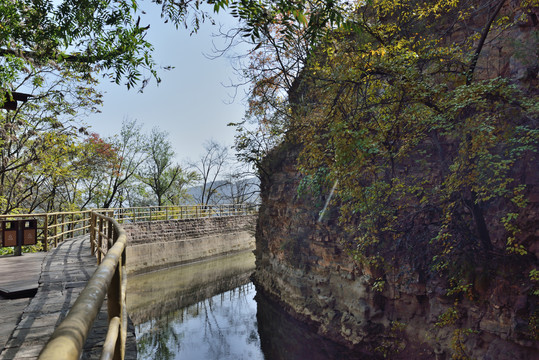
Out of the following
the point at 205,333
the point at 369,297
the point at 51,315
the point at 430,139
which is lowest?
the point at 205,333

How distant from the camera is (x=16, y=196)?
17516mm

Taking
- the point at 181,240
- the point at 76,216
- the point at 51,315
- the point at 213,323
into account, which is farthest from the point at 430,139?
the point at 76,216

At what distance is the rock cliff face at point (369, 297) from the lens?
589 cm

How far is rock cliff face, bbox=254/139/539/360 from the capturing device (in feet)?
19.3

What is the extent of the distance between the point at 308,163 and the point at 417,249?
3109 mm

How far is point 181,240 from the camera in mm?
21781

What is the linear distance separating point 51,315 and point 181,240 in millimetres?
18618

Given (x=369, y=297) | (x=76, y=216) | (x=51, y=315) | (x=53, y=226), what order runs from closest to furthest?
(x=51, y=315), (x=369, y=297), (x=53, y=226), (x=76, y=216)

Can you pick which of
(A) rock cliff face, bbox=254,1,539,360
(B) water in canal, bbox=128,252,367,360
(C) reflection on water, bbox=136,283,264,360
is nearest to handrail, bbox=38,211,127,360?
(A) rock cliff face, bbox=254,1,539,360

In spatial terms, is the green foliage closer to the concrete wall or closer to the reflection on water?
the reflection on water

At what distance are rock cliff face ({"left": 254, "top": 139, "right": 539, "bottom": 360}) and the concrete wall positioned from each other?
7.59 metres

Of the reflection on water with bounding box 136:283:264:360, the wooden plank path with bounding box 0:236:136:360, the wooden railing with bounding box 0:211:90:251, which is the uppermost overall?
the wooden railing with bounding box 0:211:90:251

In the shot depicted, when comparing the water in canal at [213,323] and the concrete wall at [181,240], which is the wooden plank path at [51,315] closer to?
the water in canal at [213,323]

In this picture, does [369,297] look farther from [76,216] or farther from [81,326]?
[76,216]
